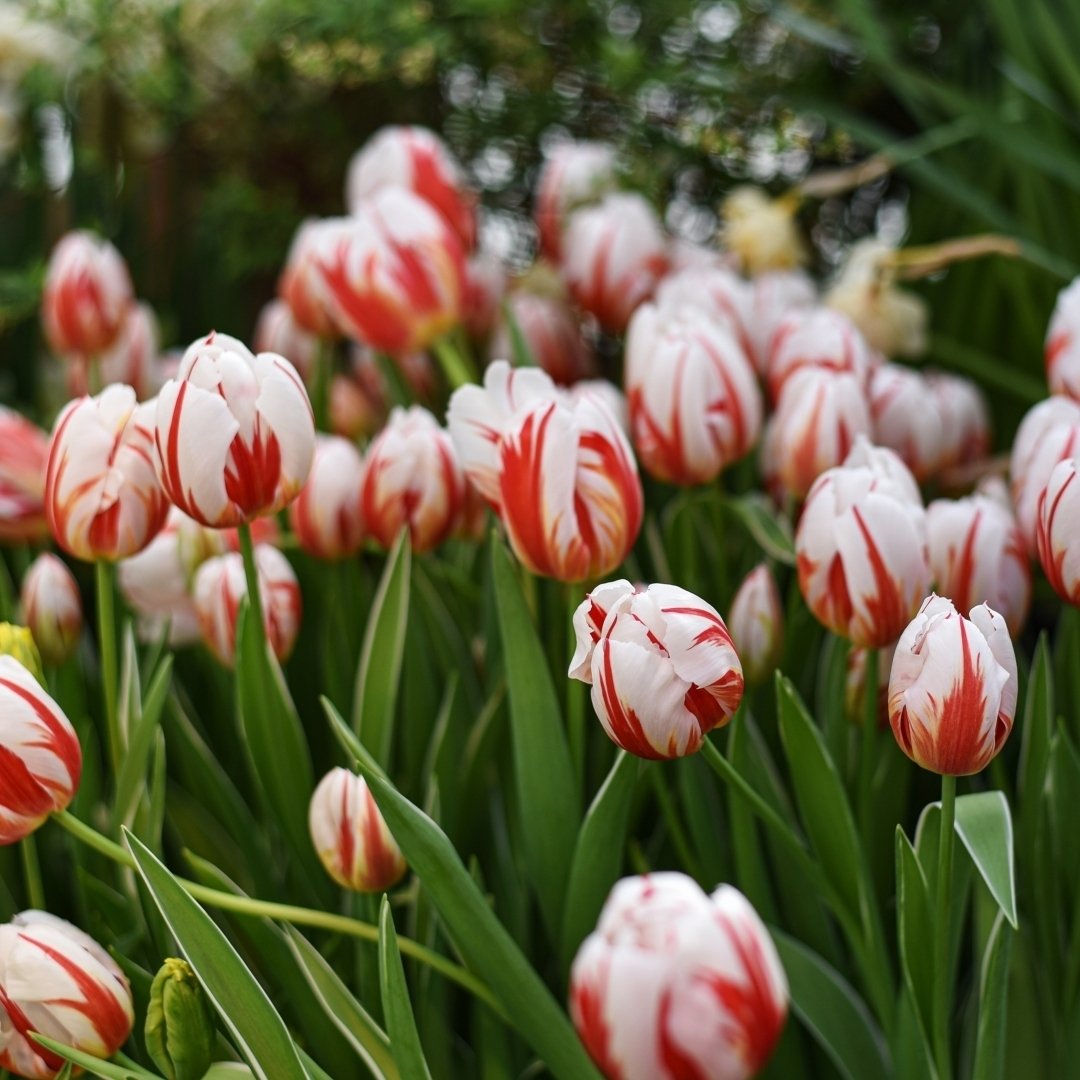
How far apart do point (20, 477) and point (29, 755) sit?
0.94 ft

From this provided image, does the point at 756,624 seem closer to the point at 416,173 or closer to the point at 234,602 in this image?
the point at 234,602

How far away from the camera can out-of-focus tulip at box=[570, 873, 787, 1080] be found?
0.25 metres

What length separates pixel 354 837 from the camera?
0.43 meters

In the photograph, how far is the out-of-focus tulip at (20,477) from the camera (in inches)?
24.9

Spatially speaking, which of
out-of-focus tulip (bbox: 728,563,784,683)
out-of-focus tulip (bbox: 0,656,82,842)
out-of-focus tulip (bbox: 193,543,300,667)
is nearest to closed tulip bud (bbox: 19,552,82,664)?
out-of-focus tulip (bbox: 193,543,300,667)

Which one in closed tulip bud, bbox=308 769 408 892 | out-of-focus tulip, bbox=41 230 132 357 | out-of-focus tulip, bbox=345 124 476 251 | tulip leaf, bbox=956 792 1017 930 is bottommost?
closed tulip bud, bbox=308 769 408 892

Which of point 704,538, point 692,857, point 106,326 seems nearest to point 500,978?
point 692,857

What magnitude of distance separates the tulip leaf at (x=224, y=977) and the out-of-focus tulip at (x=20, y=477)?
304 millimetres

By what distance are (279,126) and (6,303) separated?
0.93 ft

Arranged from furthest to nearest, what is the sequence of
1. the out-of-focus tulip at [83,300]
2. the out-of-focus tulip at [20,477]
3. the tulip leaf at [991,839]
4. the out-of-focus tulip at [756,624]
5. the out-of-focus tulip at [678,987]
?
the out-of-focus tulip at [83,300], the out-of-focus tulip at [20,477], the out-of-focus tulip at [756,624], the tulip leaf at [991,839], the out-of-focus tulip at [678,987]

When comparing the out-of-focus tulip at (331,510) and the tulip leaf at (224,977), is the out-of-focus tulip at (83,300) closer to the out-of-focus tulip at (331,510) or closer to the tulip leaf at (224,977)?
the out-of-focus tulip at (331,510)

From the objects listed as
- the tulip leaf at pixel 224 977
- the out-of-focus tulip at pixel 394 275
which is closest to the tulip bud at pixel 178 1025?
the tulip leaf at pixel 224 977

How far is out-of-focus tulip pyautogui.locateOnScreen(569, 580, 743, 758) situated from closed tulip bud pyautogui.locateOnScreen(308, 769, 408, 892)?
0.11 m

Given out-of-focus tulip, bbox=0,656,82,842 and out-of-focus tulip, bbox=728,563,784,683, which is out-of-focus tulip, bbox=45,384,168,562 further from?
out-of-focus tulip, bbox=728,563,784,683
